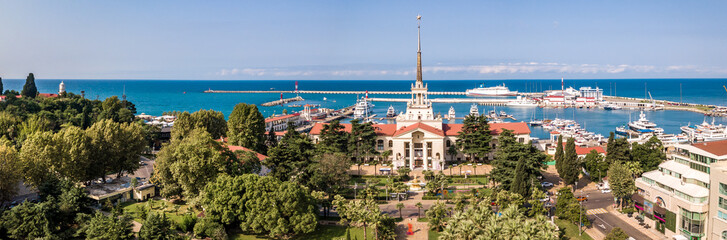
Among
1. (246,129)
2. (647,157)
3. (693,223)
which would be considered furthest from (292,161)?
(647,157)

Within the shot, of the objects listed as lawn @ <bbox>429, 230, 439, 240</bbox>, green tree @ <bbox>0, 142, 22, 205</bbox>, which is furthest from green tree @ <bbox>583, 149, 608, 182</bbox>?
green tree @ <bbox>0, 142, 22, 205</bbox>

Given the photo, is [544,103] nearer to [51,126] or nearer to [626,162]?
[626,162]

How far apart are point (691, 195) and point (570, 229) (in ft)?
23.9

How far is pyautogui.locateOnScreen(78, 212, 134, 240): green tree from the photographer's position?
2748cm

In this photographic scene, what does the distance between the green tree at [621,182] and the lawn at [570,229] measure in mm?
5675

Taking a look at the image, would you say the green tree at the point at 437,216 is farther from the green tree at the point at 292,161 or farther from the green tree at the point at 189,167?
the green tree at the point at 189,167

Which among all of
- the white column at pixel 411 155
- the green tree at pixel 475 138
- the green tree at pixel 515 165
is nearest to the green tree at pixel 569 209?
the green tree at pixel 515 165

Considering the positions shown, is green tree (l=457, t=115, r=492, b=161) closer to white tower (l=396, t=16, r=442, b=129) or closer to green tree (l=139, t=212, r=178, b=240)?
white tower (l=396, t=16, r=442, b=129)

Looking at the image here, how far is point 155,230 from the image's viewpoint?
2773 centimetres

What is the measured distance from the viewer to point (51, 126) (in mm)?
52438

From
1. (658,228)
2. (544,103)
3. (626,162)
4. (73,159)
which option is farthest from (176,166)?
(544,103)

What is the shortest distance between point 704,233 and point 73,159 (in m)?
43.8

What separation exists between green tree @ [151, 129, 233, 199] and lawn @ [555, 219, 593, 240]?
2409cm

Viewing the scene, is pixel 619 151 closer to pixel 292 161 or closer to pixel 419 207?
pixel 419 207
